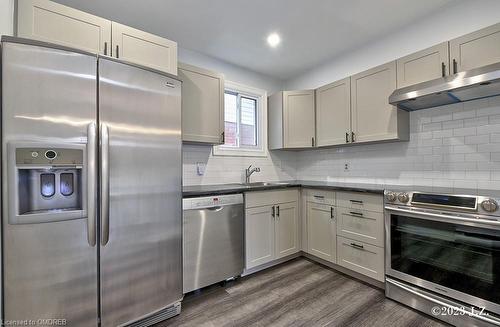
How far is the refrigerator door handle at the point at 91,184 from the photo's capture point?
138 centimetres

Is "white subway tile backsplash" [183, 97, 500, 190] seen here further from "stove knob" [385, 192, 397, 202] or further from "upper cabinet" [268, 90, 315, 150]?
"stove knob" [385, 192, 397, 202]

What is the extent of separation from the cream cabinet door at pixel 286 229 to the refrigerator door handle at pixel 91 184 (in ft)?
6.07

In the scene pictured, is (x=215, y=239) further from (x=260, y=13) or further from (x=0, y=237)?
(x=260, y=13)

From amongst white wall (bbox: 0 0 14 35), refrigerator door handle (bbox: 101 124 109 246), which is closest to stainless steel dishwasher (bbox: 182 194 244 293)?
refrigerator door handle (bbox: 101 124 109 246)

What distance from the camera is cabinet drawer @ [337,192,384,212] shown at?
7.21ft

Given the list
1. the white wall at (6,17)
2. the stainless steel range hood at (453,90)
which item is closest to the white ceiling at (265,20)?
the white wall at (6,17)

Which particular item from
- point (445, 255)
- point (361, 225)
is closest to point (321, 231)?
point (361, 225)

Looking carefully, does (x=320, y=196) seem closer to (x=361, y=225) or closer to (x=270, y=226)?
(x=361, y=225)

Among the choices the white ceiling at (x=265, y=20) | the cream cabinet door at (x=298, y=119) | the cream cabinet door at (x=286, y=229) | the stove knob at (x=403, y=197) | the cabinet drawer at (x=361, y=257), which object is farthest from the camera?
the cream cabinet door at (x=298, y=119)

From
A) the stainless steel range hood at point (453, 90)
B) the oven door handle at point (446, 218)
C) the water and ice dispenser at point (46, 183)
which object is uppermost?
the stainless steel range hood at point (453, 90)

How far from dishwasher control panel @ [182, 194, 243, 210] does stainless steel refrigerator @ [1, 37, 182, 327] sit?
0.24 meters

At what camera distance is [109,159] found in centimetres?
147

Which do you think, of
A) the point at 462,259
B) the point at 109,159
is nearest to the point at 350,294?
the point at 462,259

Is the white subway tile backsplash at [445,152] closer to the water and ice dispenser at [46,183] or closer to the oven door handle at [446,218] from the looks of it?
the oven door handle at [446,218]
